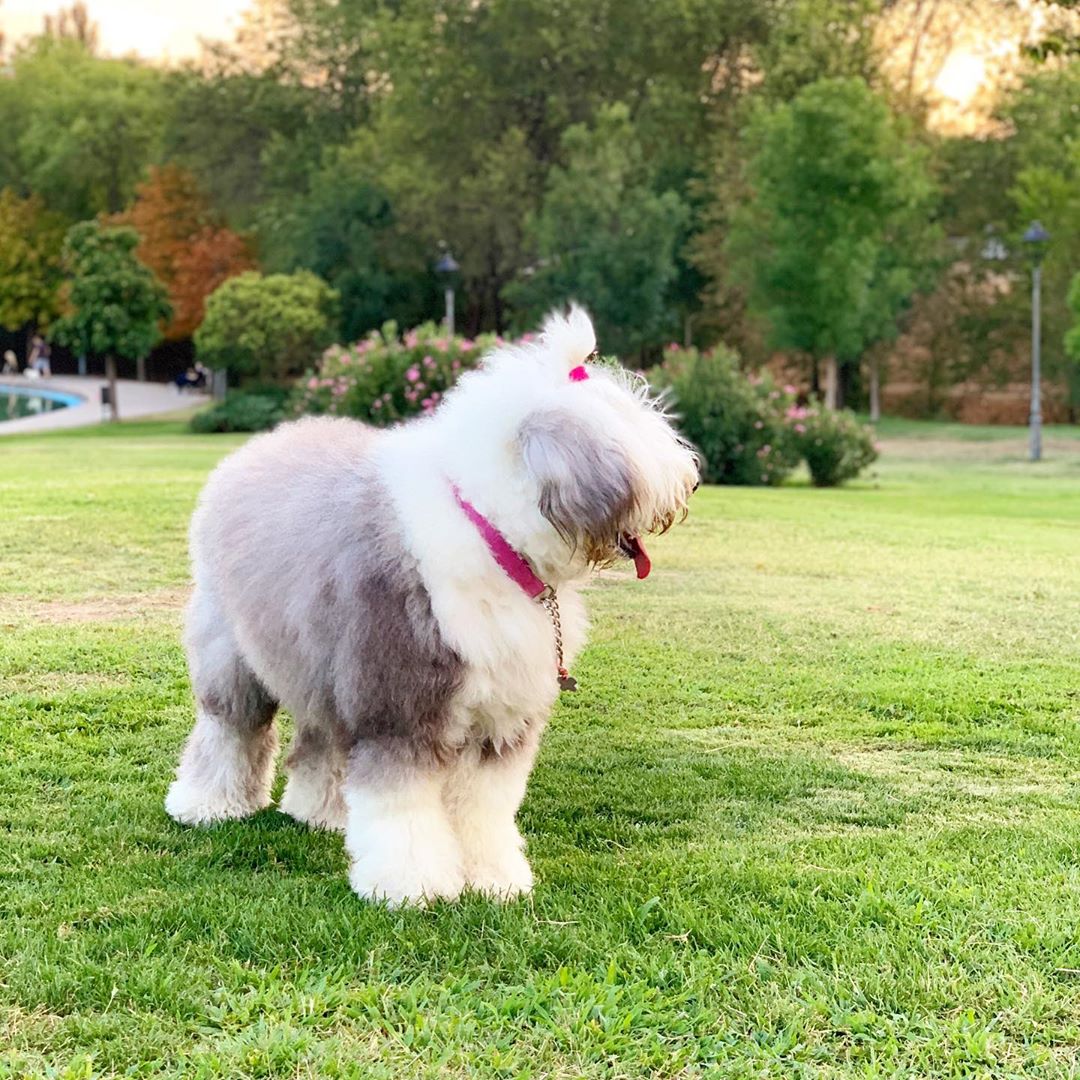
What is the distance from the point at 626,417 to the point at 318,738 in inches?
65.3

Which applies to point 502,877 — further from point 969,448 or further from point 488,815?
point 969,448

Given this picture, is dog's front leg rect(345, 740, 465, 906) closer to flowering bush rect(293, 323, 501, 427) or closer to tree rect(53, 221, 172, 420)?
flowering bush rect(293, 323, 501, 427)

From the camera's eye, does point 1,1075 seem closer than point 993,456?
Yes

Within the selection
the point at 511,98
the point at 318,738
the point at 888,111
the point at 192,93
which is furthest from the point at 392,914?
the point at 192,93

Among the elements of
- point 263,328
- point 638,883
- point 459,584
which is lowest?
point 638,883

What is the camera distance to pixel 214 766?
14.2ft

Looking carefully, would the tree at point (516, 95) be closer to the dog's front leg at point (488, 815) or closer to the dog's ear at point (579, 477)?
the dog's front leg at point (488, 815)

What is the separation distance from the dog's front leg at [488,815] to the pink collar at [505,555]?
52cm

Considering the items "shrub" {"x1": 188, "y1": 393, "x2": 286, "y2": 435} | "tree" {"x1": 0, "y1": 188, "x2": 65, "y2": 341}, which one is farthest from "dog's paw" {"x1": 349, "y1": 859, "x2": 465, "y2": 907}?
"tree" {"x1": 0, "y1": 188, "x2": 65, "y2": 341}

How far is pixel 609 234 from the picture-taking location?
33906 mm

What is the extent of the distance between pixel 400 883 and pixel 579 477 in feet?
4.15

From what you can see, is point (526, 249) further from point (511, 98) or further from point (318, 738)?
point (318, 738)

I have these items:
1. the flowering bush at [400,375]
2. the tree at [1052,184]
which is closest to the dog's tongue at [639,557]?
the flowering bush at [400,375]

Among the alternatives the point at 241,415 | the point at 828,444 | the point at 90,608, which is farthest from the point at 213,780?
the point at 241,415
